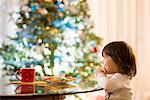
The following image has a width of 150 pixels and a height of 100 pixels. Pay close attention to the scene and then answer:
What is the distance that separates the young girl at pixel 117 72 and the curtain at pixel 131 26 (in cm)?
181

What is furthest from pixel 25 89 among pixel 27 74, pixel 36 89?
pixel 27 74

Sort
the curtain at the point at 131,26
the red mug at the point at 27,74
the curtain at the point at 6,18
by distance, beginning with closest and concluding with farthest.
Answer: the red mug at the point at 27,74
the curtain at the point at 6,18
the curtain at the point at 131,26

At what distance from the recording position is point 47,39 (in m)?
2.92

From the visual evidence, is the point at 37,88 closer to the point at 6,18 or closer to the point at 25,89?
the point at 25,89

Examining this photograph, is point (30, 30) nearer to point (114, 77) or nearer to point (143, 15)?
point (114, 77)

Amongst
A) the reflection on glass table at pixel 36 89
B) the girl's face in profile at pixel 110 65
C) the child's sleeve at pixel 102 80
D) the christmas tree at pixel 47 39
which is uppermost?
the christmas tree at pixel 47 39

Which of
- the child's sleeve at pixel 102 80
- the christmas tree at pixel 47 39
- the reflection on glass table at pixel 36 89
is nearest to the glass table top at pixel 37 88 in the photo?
the reflection on glass table at pixel 36 89

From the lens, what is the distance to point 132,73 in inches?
78.1

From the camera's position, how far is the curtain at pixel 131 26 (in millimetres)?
3824

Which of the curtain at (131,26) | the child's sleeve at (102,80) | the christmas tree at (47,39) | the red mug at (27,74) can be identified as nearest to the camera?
the red mug at (27,74)

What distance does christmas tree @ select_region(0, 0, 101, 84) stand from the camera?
2.90 meters

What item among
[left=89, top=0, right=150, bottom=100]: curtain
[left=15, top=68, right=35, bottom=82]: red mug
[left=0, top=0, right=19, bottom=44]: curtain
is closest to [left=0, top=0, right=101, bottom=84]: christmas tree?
[left=0, top=0, right=19, bottom=44]: curtain

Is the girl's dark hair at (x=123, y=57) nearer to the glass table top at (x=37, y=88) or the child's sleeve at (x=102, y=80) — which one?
the child's sleeve at (x=102, y=80)

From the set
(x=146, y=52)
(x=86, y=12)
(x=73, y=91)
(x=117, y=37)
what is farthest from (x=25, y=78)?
(x=146, y=52)
